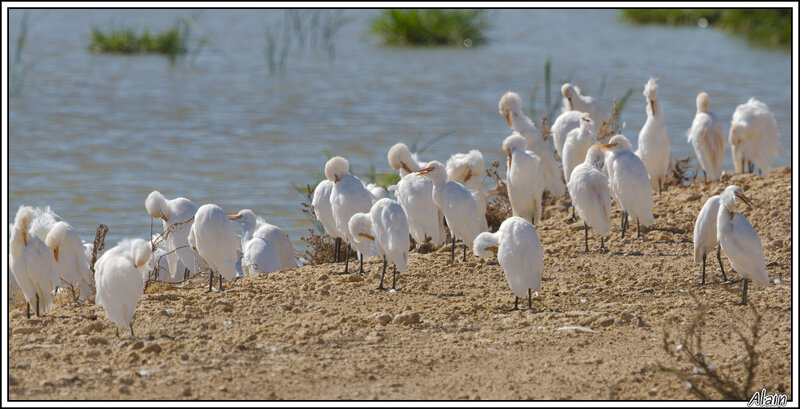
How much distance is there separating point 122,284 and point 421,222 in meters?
2.99

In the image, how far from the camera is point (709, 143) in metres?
11.5

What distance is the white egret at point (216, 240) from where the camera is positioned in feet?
25.1

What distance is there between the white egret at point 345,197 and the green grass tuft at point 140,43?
1908 cm

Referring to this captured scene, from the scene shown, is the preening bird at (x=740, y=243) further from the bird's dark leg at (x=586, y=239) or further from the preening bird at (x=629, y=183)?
the bird's dark leg at (x=586, y=239)

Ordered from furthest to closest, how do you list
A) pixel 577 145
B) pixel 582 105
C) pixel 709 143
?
pixel 582 105 < pixel 709 143 < pixel 577 145

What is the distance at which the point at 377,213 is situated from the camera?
767 centimetres

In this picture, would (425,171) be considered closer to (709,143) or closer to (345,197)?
(345,197)

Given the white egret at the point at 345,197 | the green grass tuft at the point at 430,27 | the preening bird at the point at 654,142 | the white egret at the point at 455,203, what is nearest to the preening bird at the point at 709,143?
the preening bird at the point at 654,142


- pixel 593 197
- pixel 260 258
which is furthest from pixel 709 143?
pixel 260 258

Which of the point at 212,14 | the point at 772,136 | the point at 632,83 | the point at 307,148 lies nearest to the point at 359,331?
the point at 772,136

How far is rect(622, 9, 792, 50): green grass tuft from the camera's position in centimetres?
3083

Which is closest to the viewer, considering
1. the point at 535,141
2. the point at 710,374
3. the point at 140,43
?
the point at 710,374

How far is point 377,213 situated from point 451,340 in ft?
4.82

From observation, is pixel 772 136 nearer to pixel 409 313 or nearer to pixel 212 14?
pixel 409 313
